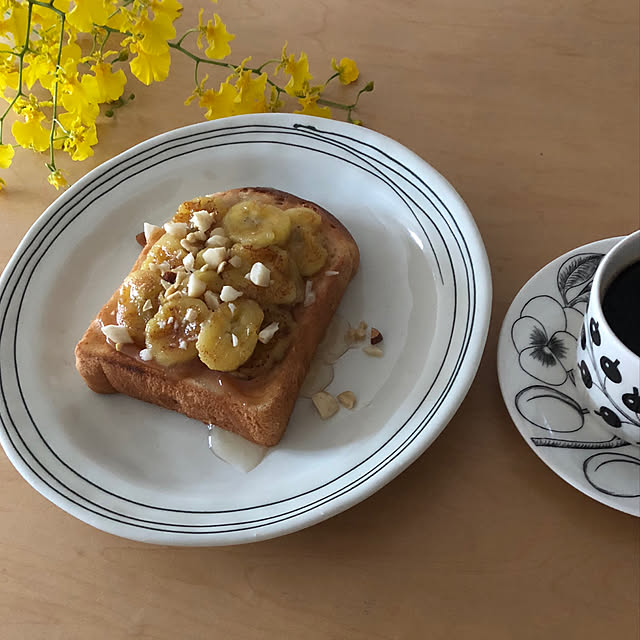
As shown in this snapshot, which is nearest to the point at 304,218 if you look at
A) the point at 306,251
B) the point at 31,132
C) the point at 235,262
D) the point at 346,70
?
the point at 306,251

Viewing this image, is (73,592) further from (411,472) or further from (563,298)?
(563,298)

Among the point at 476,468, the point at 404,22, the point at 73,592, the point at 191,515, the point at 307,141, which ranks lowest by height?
the point at 73,592

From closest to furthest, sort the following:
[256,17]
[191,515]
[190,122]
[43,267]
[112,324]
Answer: [191,515] → [112,324] → [43,267] → [190,122] → [256,17]

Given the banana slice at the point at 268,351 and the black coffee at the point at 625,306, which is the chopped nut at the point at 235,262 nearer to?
the banana slice at the point at 268,351

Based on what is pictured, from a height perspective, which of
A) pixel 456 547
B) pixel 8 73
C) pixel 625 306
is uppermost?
pixel 625 306

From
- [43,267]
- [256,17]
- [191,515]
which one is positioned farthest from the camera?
[256,17]

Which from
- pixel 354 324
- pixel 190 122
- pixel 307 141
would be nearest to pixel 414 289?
pixel 354 324

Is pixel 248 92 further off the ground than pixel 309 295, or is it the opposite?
pixel 248 92

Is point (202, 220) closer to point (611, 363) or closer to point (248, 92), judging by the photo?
point (248, 92)

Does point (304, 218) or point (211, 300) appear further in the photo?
point (304, 218)
